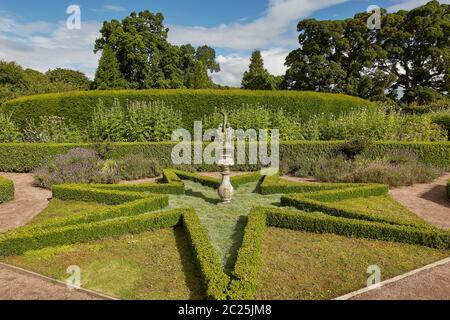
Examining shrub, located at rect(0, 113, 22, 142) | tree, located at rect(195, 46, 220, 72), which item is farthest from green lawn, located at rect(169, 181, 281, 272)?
tree, located at rect(195, 46, 220, 72)

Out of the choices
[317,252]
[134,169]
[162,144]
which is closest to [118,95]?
[162,144]

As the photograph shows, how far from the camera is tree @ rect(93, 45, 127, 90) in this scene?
25219 millimetres

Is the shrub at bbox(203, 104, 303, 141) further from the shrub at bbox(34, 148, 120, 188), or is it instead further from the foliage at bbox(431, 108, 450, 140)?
the foliage at bbox(431, 108, 450, 140)

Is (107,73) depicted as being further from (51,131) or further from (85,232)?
(85,232)

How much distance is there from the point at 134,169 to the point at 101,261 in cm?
646

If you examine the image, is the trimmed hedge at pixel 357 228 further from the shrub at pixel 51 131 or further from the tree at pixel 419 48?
the tree at pixel 419 48

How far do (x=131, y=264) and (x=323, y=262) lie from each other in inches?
111

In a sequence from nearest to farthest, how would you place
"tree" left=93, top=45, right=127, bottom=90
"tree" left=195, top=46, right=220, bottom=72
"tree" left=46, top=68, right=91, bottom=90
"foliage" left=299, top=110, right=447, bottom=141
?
"foliage" left=299, top=110, right=447, bottom=141 < "tree" left=93, top=45, right=127, bottom=90 < "tree" left=46, top=68, right=91, bottom=90 < "tree" left=195, top=46, right=220, bottom=72

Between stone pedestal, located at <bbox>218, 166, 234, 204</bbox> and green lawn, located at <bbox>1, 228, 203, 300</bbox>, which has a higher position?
stone pedestal, located at <bbox>218, 166, 234, 204</bbox>

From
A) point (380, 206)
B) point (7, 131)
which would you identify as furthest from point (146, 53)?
point (380, 206)

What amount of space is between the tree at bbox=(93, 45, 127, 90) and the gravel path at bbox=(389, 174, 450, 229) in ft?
73.0

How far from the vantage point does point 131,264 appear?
4.83 metres

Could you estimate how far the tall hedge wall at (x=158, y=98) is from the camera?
51.5 feet

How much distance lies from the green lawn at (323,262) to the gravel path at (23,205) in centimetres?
520
